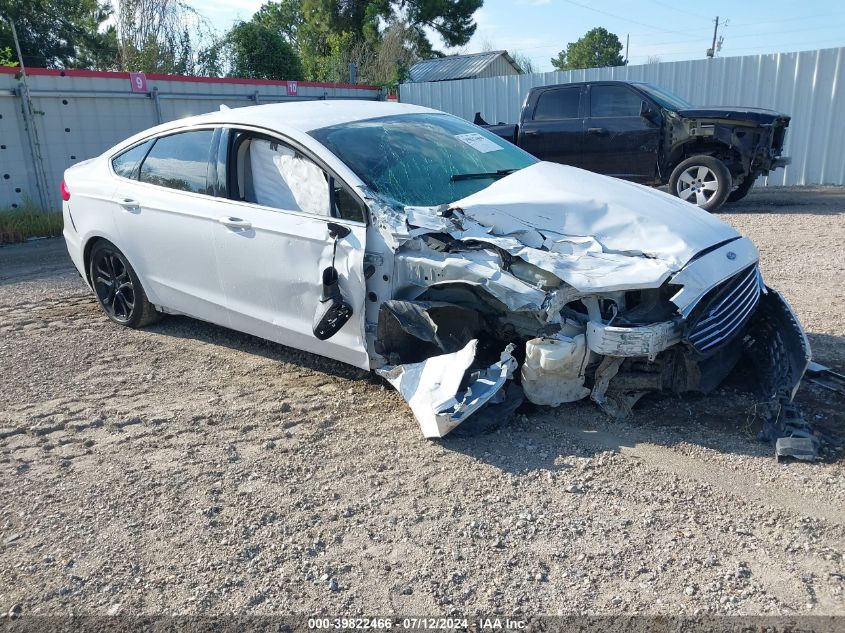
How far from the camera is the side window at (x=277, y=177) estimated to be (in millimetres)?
4258

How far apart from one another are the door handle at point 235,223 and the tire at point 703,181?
7.86 metres

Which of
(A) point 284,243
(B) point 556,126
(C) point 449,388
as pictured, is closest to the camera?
(C) point 449,388

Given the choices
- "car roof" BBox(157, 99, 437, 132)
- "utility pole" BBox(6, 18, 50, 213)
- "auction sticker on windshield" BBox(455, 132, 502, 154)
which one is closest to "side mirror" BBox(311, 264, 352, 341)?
"car roof" BBox(157, 99, 437, 132)

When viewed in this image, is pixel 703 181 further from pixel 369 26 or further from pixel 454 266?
pixel 369 26

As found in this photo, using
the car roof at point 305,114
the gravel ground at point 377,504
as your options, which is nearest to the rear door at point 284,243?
the car roof at point 305,114

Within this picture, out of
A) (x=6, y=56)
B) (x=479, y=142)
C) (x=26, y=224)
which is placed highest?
(x=6, y=56)

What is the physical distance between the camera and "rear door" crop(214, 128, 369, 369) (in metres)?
4.09

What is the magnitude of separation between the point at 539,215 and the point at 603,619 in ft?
7.25

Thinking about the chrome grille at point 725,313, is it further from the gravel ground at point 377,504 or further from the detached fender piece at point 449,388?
the detached fender piece at point 449,388

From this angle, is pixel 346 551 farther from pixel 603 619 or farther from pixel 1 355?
pixel 1 355

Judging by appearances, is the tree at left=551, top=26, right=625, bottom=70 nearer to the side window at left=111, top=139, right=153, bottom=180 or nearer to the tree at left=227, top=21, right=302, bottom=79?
the tree at left=227, top=21, right=302, bottom=79

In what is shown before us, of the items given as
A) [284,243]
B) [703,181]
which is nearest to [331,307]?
[284,243]

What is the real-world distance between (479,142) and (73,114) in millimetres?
9609

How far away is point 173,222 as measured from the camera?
15.9 ft
